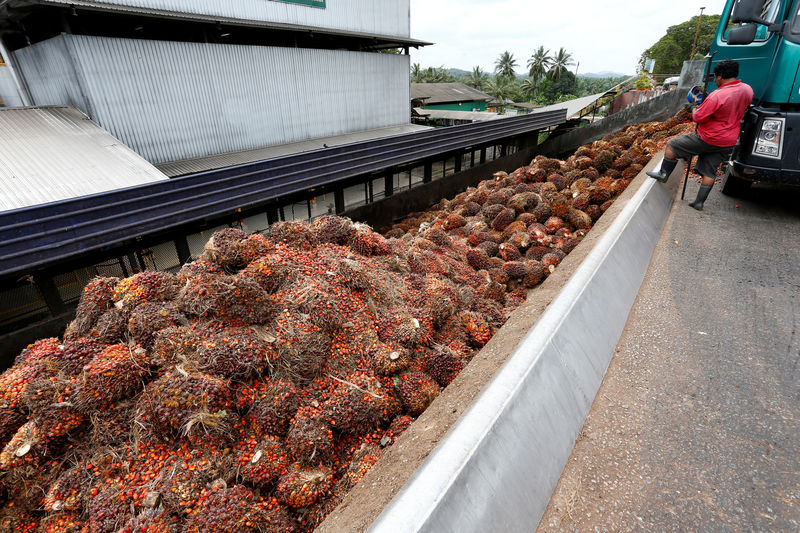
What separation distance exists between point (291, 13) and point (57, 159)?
11.1 metres

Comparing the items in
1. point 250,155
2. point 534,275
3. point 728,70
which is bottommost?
point 534,275

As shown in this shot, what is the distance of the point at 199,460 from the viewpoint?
8.38ft

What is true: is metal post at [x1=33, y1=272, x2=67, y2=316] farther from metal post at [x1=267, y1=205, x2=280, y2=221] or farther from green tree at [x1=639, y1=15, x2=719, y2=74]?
green tree at [x1=639, y1=15, x2=719, y2=74]

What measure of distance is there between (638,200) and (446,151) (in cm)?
1027

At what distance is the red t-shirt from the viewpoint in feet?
14.8

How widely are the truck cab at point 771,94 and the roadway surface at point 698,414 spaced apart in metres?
1.54

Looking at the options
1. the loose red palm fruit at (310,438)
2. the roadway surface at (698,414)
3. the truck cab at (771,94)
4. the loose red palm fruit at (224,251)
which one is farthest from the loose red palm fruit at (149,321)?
the truck cab at (771,94)

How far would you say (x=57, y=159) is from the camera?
8.28 meters

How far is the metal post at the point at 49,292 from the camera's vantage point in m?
6.05

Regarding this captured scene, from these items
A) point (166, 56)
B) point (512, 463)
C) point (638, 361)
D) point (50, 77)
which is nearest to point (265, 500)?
point (512, 463)

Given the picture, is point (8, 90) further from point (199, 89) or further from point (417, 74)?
point (417, 74)

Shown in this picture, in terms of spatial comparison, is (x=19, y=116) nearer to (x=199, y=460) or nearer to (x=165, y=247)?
(x=165, y=247)

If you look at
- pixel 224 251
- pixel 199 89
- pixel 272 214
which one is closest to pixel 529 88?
pixel 199 89

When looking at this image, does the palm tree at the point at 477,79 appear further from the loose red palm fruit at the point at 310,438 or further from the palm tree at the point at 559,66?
the loose red palm fruit at the point at 310,438
